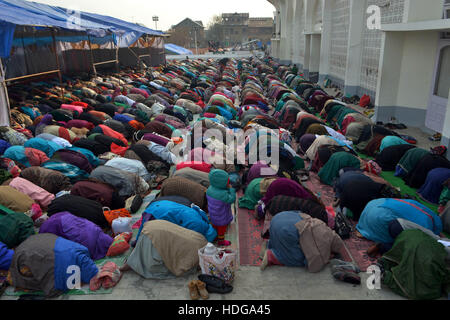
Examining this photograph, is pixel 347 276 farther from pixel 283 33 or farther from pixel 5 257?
pixel 283 33

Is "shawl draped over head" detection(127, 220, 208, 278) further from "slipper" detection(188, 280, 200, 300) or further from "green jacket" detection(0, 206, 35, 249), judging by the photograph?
"green jacket" detection(0, 206, 35, 249)

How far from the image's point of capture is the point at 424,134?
9.35m

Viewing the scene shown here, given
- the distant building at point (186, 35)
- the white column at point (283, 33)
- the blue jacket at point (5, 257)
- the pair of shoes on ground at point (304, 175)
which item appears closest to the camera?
the blue jacket at point (5, 257)

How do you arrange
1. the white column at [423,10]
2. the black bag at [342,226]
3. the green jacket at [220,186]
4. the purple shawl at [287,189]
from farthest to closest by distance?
the white column at [423,10] < the purple shawl at [287,189] < the black bag at [342,226] < the green jacket at [220,186]

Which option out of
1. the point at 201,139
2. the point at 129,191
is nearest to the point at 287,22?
the point at 201,139

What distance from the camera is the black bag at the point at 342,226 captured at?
4.80 m

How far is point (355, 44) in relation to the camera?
13.6m

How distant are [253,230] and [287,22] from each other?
29.4 metres

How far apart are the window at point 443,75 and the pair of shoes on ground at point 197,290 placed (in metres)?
8.36

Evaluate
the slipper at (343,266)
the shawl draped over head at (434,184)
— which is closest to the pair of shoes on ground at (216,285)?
the slipper at (343,266)

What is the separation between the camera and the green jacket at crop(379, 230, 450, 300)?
11.7 feet

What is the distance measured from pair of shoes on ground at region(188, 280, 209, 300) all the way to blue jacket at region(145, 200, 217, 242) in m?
0.82

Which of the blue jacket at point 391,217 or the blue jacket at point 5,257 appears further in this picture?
the blue jacket at point 391,217

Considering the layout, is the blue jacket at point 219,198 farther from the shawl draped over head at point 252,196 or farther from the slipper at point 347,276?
the slipper at point 347,276
